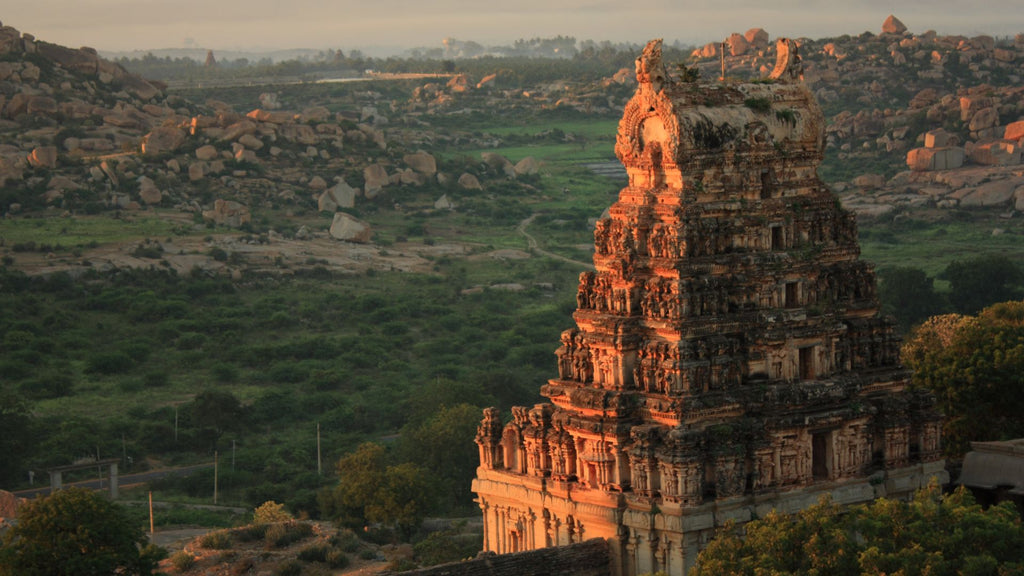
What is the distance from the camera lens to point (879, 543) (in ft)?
83.8

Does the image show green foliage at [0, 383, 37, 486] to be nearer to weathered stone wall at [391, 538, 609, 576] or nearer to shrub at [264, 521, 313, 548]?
shrub at [264, 521, 313, 548]

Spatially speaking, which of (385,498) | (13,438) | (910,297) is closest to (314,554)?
(385,498)

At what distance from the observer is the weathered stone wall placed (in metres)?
27.4

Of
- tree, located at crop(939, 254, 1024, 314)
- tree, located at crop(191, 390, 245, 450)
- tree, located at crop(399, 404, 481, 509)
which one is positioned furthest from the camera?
tree, located at crop(939, 254, 1024, 314)

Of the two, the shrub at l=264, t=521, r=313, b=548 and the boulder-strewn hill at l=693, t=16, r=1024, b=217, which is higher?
the boulder-strewn hill at l=693, t=16, r=1024, b=217

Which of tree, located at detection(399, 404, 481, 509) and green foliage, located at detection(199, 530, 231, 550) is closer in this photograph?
green foliage, located at detection(199, 530, 231, 550)

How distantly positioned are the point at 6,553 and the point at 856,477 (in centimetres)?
1458

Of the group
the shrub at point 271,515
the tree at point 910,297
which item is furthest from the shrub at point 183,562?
the tree at point 910,297

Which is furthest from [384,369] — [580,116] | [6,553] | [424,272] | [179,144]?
[580,116]

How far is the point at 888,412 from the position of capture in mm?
30453

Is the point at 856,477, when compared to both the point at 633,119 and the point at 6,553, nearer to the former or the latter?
the point at 633,119

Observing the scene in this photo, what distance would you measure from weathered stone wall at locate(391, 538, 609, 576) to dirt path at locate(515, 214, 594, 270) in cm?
6170

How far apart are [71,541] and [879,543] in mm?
14203

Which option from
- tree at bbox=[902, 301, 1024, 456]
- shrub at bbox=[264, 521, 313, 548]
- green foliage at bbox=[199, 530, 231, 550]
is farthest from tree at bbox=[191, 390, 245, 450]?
tree at bbox=[902, 301, 1024, 456]
